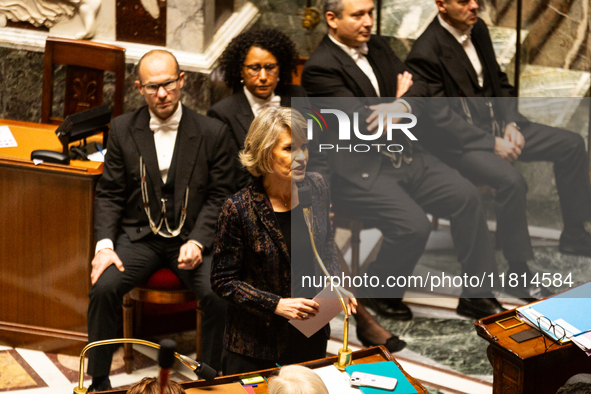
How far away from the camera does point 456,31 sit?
14.1 feet

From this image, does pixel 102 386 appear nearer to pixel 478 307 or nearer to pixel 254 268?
pixel 254 268

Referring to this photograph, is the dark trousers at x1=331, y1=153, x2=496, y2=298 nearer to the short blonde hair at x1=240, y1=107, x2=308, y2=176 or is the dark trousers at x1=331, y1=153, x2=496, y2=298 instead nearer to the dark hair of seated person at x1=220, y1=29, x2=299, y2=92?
the dark hair of seated person at x1=220, y1=29, x2=299, y2=92

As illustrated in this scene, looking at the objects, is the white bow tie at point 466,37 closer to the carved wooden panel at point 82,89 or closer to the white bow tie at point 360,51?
the white bow tie at point 360,51

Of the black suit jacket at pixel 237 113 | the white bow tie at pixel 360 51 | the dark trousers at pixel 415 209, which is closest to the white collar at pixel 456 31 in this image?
the white bow tie at pixel 360 51

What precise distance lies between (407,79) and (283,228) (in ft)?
5.50

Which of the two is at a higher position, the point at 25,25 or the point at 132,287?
the point at 25,25

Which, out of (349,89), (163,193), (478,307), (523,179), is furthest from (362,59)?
(478,307)

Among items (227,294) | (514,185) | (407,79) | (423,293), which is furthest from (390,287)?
(227,294)

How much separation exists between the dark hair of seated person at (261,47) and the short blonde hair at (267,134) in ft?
4.21

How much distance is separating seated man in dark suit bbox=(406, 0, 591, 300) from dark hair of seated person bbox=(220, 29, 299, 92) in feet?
2.44

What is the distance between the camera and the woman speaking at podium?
108 inches

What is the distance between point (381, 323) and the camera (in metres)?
4.20

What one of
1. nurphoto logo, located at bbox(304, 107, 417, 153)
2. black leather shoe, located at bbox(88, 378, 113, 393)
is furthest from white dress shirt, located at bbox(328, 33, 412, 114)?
black leather shoe, located at bbox(88, 378, 113, 393)

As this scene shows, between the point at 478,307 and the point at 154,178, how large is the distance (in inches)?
78.8
